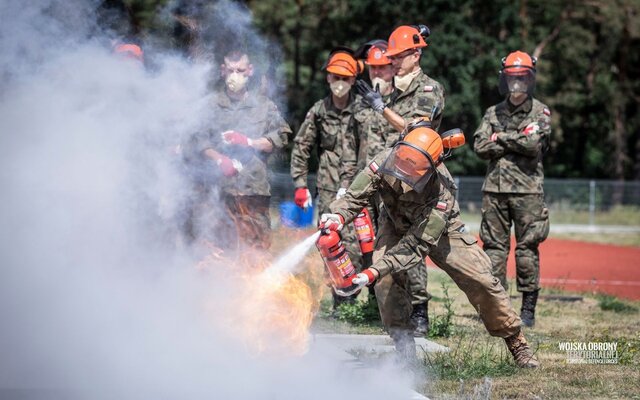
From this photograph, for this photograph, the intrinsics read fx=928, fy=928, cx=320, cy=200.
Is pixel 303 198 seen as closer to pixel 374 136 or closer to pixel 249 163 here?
pixel 249 163

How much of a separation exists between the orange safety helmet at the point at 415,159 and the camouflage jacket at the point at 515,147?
328cm

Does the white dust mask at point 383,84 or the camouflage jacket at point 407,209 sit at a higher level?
the white dust mask at point 383,84

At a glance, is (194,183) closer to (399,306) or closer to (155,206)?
(155,206)

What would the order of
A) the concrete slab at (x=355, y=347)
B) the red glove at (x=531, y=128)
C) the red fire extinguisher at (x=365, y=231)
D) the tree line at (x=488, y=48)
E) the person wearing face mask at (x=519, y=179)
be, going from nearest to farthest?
the concrete slab at (x=355, y=347)
the red fire extinguisher at (x=365, y=231)
the red glove at (x=531, y=128)
the person wearing face mask at (x=519, y=179)
the tree line at (x=488, y=48)

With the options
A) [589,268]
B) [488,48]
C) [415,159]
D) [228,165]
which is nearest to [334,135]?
[228,165]

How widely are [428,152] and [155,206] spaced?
2506mm

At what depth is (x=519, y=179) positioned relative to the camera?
985 centimetres

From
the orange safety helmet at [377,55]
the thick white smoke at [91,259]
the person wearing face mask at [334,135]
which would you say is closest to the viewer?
the thick white smoke at [91,259]

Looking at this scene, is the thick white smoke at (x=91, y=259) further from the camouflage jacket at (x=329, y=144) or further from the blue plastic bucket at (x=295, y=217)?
the blue plastic bucket at (x=295, y=217)

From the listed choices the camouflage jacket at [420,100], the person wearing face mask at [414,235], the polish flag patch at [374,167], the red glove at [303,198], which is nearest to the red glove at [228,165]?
the red glove at [303,198]

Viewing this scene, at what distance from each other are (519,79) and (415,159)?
374cm

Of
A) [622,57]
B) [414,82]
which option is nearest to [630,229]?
[622,57]

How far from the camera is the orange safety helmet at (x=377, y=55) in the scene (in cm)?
992

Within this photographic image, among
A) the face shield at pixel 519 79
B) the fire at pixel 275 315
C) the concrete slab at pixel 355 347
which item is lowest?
the concrete slab at pixel 355 347
